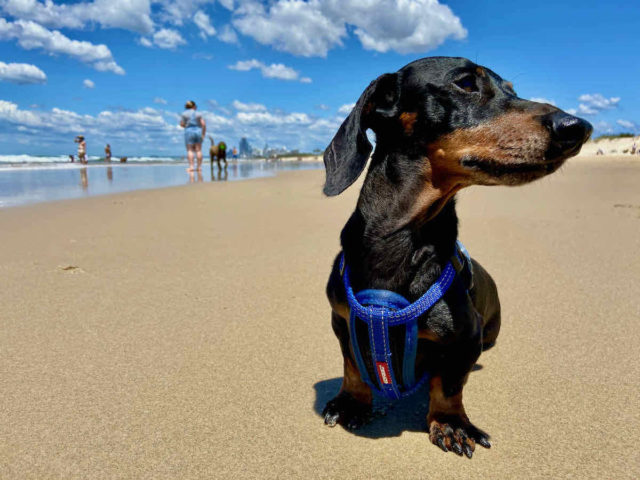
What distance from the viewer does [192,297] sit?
339cm

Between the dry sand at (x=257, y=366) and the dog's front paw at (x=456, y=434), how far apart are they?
0.04 meters

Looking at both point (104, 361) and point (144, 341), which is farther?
point (144, 341)

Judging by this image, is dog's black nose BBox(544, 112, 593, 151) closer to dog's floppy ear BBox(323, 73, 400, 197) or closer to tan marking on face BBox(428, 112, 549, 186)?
tan marking on face BBox(428, 112, 549, 186)

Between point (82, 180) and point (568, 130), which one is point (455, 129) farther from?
point (82, 180)

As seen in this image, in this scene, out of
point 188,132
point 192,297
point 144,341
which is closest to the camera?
point 144,341

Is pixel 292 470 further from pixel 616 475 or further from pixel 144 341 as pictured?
pixel 144 341

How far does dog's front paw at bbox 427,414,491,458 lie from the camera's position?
73.8 inches

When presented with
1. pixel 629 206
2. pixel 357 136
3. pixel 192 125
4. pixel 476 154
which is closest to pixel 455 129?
pixel 476 154

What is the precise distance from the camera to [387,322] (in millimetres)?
1821

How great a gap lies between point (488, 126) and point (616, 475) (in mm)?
1407

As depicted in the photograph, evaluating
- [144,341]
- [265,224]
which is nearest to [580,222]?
[265,224]

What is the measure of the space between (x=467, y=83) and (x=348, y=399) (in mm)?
1554

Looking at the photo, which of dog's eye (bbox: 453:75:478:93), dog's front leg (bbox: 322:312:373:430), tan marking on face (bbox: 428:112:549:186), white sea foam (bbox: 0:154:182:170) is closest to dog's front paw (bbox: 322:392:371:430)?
dog's front leg (bbox: 322:312:373:430)

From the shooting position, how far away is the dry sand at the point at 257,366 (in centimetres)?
179
